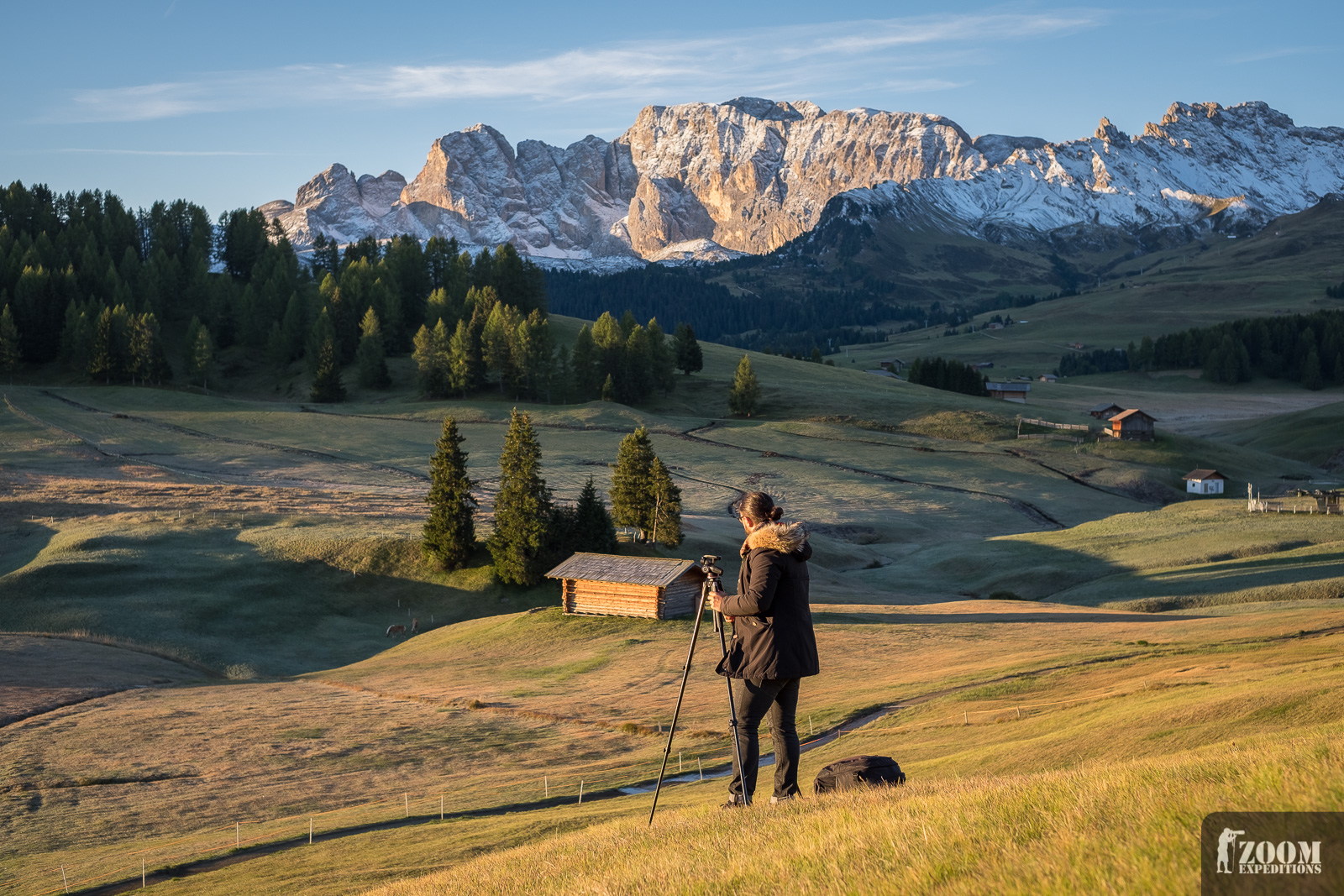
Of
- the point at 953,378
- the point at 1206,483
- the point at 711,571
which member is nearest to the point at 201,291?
the point at 953,378

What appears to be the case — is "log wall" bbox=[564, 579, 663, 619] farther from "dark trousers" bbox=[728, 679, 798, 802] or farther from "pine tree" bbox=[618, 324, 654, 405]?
"pine tree" bbox=[618, 324, 654, 405]

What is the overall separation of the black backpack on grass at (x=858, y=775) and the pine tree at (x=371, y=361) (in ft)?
438

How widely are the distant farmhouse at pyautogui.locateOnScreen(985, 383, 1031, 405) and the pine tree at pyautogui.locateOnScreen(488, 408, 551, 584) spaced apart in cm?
12269

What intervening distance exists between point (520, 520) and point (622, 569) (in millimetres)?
10192

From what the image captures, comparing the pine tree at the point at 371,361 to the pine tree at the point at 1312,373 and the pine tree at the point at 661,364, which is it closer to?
the pine tree at the point at 661,364

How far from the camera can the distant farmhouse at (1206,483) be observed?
9912 cm

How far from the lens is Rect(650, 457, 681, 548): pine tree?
64.2 meters

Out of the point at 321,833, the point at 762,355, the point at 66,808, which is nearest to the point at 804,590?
the point at 321,833

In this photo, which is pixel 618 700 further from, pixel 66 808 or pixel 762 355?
pixel 762 355

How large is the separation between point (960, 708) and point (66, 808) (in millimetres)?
22979

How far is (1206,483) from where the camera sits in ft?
327

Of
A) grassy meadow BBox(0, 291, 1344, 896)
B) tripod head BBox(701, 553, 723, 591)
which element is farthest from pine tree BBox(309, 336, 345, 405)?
tripod head BBox(701, 553, 723, 591)

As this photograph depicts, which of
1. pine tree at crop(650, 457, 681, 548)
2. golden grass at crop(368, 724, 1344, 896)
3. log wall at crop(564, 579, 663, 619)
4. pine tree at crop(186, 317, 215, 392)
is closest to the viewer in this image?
golden grass at crop(368, 724, 1344, 896)

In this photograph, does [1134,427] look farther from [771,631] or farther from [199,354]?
[771,631]
